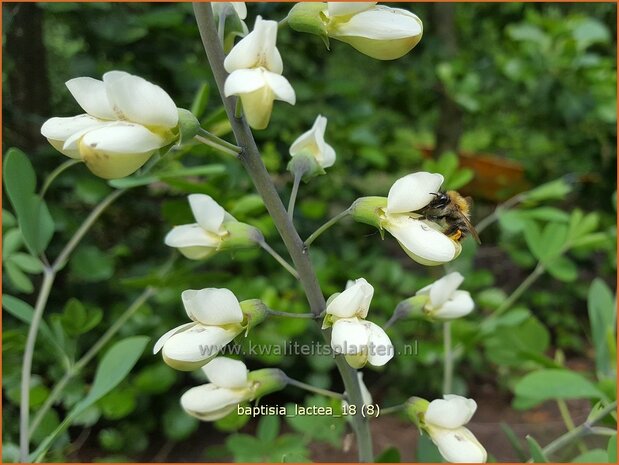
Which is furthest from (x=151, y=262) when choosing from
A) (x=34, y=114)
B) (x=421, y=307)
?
(x=421, y=307)

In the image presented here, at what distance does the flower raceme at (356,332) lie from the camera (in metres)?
0.43

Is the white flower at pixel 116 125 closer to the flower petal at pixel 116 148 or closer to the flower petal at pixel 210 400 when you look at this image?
the flower petal at pixel 116 148

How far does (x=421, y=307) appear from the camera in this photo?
59 cm

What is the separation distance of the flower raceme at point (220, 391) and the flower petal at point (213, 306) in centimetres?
7

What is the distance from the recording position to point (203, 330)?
0.46 m

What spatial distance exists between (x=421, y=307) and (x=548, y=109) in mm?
1131

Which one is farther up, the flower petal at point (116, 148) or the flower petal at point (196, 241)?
the flower petal at point (116, 148)

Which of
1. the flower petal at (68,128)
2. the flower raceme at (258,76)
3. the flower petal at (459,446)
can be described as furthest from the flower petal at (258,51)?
the flower petal at (459,446)

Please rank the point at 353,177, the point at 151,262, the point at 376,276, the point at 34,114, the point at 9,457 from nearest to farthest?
the point at 9,457 < the point at 34,114 < the point at 151,262 < the point at 376,276 < the point at 353,177

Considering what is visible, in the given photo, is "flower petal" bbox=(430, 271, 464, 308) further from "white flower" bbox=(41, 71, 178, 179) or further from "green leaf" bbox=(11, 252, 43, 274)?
"green leaf" bbox=(11, 252, 43, 274)

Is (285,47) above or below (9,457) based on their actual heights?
above

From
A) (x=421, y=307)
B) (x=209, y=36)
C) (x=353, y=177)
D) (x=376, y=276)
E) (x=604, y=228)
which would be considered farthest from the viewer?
(x=604, y=228)

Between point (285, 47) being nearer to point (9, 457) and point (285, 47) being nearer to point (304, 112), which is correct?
point (304, 112)

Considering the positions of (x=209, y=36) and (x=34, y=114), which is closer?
(x=209, y=36)
